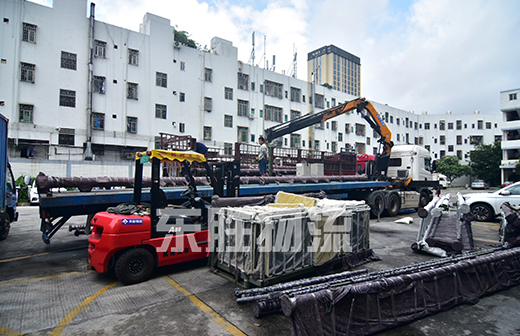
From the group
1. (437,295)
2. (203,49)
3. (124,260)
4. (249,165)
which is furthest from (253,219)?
(203,49)

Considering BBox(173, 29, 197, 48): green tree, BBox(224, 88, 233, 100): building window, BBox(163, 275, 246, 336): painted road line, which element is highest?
BBox(173, 29, 197, 48): green tree

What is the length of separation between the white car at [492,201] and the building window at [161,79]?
24.0m

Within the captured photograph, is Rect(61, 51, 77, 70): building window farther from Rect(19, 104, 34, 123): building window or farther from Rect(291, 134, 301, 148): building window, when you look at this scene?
Rect(291, 134, 301, 148): building window

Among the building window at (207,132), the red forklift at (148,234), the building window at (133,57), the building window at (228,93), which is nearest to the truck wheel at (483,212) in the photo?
the red forklift at (148,234)

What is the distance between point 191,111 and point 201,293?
83.3 feet

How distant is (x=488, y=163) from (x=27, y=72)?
5790cm

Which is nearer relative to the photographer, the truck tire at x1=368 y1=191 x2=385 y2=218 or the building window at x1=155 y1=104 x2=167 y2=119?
the truck tire at x1=368 y1=191 x2=385 y2=218

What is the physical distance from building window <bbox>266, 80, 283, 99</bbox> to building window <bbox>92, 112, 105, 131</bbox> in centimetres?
1700

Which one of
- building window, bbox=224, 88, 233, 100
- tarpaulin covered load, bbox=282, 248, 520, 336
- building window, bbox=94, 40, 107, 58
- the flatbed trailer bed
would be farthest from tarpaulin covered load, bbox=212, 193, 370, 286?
building window, bbox=224, 88, 233, 100

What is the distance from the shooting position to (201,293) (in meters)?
4.83

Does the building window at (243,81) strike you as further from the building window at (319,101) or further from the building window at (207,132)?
the building window at (319,101)

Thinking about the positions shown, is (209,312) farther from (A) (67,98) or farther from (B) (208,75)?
(B) (208,75)

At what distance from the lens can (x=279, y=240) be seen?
15.4 feet

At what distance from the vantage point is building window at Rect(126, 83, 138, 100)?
82.8 feet
